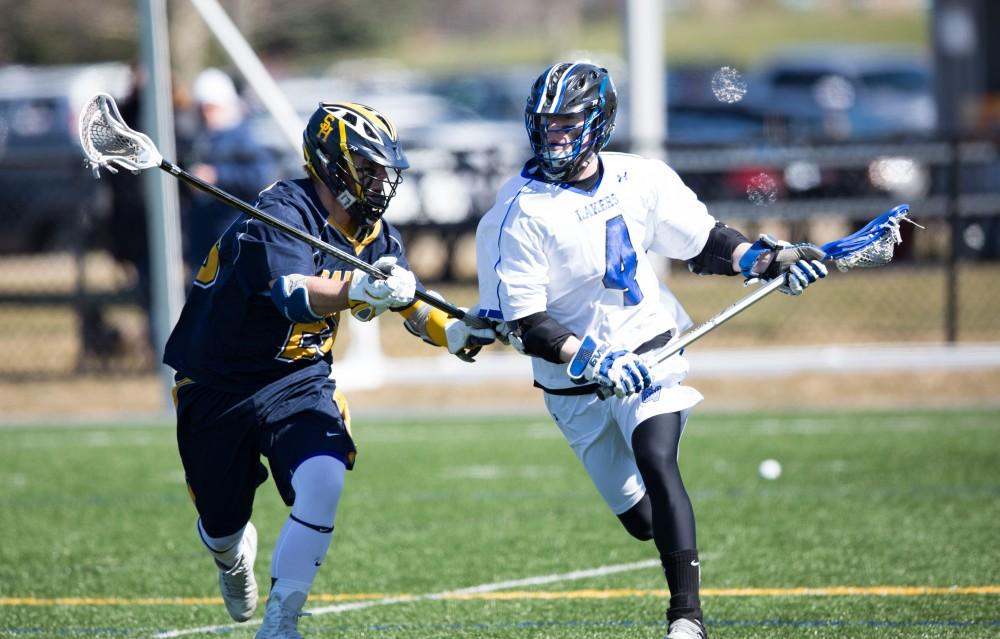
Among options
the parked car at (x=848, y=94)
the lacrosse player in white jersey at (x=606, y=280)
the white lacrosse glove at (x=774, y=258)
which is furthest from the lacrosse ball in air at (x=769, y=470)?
the parked car at (x=848, y=94)

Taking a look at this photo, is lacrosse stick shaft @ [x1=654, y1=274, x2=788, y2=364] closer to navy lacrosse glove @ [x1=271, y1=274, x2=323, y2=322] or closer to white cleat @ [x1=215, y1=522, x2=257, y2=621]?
navy lacrosse glove @ [x1=271, y1=274, x2=323, y2=322]

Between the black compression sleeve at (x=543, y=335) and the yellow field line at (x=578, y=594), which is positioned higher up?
the black compression sleeve at (x=543, y=335)

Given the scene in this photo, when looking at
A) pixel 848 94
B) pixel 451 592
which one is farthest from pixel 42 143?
pixel 451 592

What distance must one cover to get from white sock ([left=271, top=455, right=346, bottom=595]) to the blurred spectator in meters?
7.29

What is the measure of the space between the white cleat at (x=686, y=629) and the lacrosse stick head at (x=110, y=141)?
2424 millimetres

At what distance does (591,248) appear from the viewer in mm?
5176

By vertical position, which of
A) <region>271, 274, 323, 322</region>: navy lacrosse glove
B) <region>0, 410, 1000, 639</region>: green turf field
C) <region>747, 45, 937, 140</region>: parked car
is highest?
<region>747, 45, 937, 140</region>: parked car

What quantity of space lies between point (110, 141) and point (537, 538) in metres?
3.00

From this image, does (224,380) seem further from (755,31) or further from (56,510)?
(755,31)

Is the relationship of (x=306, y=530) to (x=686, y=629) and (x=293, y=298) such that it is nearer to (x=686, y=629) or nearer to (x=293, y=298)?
(x=293, y=298)

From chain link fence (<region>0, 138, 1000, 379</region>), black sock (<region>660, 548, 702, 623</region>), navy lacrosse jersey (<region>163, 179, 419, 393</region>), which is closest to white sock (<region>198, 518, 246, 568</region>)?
navy lacrosse jersey (<region>163, 179, 419, 393</region>)

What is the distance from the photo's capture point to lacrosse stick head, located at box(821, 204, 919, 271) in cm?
541

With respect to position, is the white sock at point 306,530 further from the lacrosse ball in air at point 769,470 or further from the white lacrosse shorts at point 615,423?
the lacrosse ball in air at point 769,470

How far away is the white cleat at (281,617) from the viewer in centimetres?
468
